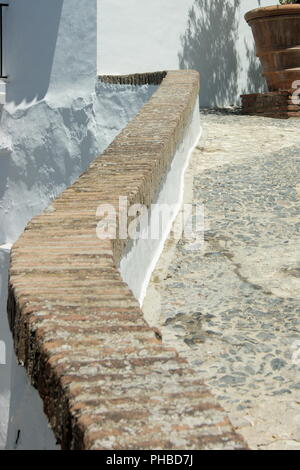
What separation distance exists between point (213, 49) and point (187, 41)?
24.2 inches

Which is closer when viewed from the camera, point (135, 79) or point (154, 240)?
point (154, 240)

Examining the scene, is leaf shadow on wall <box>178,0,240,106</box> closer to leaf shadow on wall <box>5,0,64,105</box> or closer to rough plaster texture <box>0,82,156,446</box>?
rough plaster texture <box>0,82,156,446</box>

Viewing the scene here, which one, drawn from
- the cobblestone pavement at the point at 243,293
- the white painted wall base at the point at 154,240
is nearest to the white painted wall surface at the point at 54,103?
the cobblestone pavement at the point at 243,293

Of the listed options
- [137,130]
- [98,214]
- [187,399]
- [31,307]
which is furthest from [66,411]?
[137,130]

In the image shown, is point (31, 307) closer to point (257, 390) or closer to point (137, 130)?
point (257, 390)

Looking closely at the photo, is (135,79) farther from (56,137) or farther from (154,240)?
(154,240)

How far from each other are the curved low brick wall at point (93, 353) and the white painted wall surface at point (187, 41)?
685 cm

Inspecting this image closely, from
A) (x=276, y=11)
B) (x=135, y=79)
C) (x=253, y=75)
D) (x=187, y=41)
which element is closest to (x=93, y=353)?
(x=135, y=79)

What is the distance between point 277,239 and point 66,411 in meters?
3.03

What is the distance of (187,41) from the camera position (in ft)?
35.3

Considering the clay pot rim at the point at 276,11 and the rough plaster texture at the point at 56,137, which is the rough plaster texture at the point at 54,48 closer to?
the rough plaster texture at the point at 56,137

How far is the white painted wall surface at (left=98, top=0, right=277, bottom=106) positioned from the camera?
978cm

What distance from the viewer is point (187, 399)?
1.77m

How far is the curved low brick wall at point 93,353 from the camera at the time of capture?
164cm
